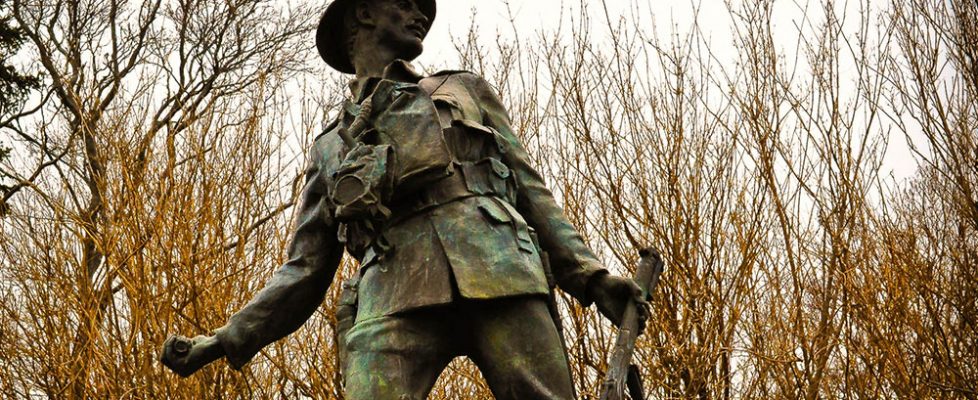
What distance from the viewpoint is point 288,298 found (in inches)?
186

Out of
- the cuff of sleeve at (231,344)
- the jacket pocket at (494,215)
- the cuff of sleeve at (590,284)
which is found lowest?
the cuff of sleeve at (231,344)

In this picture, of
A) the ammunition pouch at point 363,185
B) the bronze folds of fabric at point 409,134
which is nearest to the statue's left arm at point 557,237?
the bronze folds of fabric at point 409,134

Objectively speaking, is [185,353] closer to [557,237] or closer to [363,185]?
[363,185]

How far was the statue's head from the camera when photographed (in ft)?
16.8

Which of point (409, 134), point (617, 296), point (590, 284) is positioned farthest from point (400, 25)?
point (617, 296)

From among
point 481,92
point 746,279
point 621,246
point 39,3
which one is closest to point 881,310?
point 746,279

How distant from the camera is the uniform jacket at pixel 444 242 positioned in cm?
448

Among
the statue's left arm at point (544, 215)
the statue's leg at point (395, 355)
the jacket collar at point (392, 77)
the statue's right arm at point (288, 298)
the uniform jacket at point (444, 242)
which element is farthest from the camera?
the jacket collar at point (392, 77)

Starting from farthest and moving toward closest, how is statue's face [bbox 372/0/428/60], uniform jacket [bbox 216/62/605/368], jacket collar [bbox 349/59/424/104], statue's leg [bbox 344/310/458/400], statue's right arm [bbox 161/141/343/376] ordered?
statue's face [bbox 372/0/428/60]
jacket collar [bbox 349/59/424/104]
statue's right arm [bbox 161/141/343/376]
uniform jacket [bbox 216/62/605/368]
statue's leg [bbox 344/310/458/400]

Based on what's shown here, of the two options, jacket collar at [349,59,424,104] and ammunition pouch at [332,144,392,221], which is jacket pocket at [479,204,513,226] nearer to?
ammunition pouch at [332,144,392,221]

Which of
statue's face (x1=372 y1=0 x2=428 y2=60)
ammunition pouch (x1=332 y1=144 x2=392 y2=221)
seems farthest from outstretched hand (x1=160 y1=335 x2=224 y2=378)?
statue's face (x1=372 y1=0 x2=428 y2=60)

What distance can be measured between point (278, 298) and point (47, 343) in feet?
30.3

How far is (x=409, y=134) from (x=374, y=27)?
66 centimetres

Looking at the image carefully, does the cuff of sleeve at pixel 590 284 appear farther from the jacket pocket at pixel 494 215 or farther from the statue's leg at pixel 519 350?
the jacket pocket at pixel 494 215
